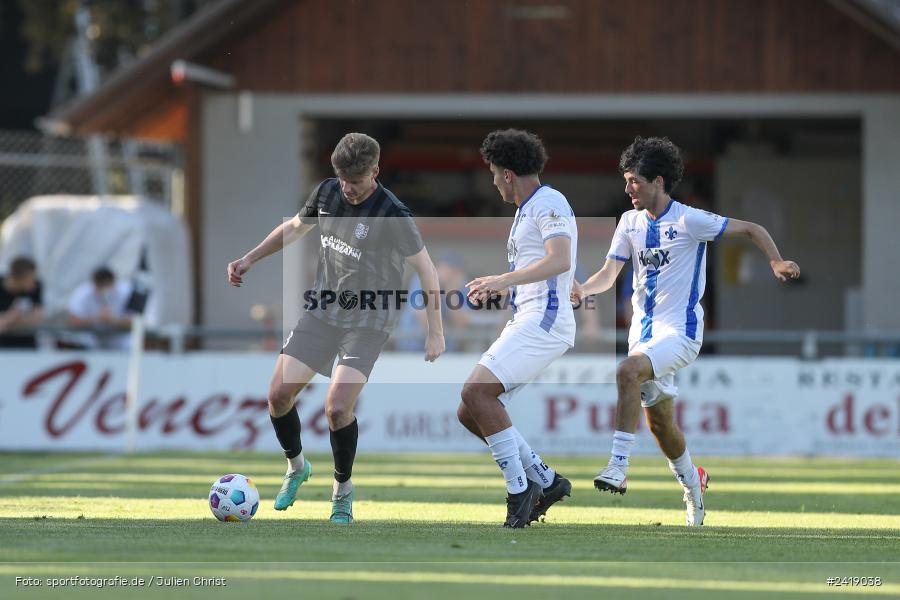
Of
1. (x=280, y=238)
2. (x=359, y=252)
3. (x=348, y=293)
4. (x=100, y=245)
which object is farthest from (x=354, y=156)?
(x=100, y=245)

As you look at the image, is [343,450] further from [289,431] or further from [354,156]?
[354,156]

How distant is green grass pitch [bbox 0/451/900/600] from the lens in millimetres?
6375

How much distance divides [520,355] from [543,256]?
544mm

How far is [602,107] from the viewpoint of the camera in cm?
2011

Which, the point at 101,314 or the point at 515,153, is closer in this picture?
the point at 515,153

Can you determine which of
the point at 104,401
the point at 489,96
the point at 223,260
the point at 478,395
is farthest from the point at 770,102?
the point at 478,395

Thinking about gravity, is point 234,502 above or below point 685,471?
below

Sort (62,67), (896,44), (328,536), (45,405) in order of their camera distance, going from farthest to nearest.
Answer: (62,67), (896,44), (45,405), (328,536)

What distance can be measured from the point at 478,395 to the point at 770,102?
486 inches

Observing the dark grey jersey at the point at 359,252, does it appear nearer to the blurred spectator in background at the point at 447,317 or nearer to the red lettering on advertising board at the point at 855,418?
the blurred spectator in background at the point at 447,317

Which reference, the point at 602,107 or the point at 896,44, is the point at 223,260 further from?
the point at 896,44

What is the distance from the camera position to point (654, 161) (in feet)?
29.7

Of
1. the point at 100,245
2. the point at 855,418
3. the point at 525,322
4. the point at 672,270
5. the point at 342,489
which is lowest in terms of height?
the point at 855,418

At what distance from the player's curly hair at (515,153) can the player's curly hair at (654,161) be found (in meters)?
0.59
